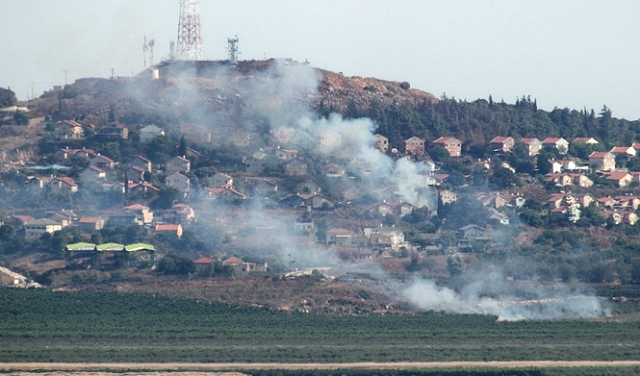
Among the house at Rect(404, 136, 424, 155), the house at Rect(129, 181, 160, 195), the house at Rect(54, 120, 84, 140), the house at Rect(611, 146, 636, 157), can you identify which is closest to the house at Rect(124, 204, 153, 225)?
the house at Rect(129, 181, 160, 195)

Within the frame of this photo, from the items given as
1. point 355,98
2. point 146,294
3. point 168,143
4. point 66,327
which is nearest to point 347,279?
point 146,294

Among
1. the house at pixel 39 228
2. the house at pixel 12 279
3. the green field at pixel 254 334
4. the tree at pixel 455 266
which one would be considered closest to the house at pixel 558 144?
the tree at pixel 455 266

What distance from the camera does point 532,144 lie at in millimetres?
100562

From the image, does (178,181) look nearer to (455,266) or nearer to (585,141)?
(455,266)

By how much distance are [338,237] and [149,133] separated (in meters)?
20.9

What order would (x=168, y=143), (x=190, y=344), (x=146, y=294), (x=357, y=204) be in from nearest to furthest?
(x=190, y=344)
(x=146, y=294)
(x=357, y=204)
(x=168, y=143)

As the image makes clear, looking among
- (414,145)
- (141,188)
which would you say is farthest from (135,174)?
(414,145)

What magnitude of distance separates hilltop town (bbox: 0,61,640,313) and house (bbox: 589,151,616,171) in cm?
14

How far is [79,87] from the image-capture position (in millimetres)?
106375

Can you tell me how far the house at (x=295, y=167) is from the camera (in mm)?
93750

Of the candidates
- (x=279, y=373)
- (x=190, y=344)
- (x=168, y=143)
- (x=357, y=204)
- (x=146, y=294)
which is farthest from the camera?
(x=168, y=143)

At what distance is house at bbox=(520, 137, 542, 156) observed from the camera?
328ft

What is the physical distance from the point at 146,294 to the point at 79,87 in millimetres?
37315

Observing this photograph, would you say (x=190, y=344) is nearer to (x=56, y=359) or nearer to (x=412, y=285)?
(x=56, y=359)
